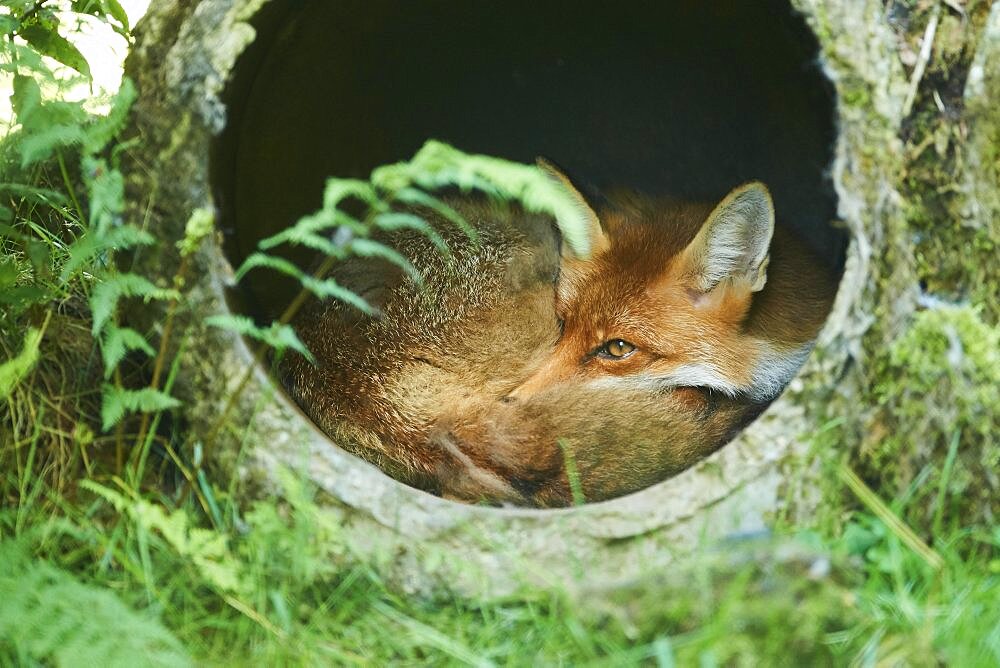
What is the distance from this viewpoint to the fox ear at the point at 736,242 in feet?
12.0

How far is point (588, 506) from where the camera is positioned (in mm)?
2855

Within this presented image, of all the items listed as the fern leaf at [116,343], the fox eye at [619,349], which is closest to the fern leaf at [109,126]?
the fern leaf at [116,343]

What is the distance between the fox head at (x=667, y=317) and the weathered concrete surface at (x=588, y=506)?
1.01 metres

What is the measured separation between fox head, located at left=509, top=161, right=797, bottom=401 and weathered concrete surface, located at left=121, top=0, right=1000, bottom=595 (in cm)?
101

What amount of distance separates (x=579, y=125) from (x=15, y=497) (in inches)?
133

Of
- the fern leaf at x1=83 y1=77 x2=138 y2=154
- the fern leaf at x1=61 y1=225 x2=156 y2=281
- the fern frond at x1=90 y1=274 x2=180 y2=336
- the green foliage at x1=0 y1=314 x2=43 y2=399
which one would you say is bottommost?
the green foliage at x1=0 y1=314 x2=43 y2=399

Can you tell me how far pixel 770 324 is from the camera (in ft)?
13.5

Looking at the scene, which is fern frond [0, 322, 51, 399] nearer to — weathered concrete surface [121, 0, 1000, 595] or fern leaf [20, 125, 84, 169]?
weathered concrete surface [121, 0, 1000, 595]

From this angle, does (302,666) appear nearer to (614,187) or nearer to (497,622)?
(497,622)

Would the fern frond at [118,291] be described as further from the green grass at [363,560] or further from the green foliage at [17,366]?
the green foliage at [17,366]

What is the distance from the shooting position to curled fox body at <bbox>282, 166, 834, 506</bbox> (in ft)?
10.5

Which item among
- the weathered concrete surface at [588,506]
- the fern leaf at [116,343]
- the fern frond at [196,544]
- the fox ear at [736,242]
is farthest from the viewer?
the fox ear at [736,242]

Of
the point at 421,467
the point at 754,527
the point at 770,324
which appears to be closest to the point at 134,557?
the point at 421,467

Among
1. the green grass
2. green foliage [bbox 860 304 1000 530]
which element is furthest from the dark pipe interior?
green foliage [bbox 860 304 1000 530]
